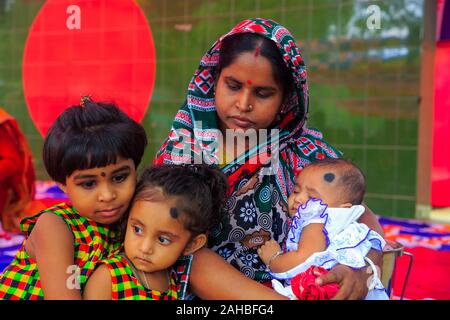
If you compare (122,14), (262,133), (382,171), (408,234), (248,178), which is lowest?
(408,234)

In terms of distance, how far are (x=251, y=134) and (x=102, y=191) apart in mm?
700

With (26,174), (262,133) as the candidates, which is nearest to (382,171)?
(26,174)

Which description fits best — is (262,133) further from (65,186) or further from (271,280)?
(65,186)

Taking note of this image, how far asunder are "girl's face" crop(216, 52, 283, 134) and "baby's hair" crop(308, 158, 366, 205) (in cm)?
27

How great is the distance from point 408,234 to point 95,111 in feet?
12.5

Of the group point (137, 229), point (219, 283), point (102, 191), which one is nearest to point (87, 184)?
point (102, 191)

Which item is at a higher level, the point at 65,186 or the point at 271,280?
the point at 65,186

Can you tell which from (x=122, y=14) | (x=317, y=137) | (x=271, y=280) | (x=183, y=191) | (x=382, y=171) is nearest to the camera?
(x=183, y=191)

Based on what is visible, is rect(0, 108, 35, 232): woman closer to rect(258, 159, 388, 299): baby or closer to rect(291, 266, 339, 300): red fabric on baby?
rect(258, 159, 388, 299): baby

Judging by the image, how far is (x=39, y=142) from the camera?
25.9 feet

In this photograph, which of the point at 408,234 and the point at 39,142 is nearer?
the point at 408,234

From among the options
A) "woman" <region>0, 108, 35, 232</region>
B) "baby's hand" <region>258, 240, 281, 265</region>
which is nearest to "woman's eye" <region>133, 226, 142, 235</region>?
"baby's hand" <region>258, 240, 281, 265</region>

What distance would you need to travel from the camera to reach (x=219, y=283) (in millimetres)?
1854

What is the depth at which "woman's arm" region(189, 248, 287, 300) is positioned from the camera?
1823mm
